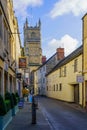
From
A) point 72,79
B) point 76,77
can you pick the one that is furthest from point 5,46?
point 72,79

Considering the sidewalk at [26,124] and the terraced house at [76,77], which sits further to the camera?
the terraced house at [76,77]

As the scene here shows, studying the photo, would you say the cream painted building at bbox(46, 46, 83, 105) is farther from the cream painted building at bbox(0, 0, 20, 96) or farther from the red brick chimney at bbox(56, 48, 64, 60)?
the red brick chimney at bbox(56, 48, 64, 60)

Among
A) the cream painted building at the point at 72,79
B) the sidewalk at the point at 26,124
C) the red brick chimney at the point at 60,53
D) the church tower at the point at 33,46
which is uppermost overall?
the church tower at the point at 33,46

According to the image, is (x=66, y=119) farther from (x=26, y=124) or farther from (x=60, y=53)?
(x=60, y=53)

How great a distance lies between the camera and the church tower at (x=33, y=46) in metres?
131

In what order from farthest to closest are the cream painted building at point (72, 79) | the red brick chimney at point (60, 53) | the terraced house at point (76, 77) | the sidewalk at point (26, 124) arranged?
the red brick chimney at point (60, 53)
the cream painted building at point (72, 79)
the terraced house at point (76, 77)
the sidewalk at point (26, 124)

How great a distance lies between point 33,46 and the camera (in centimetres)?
13425

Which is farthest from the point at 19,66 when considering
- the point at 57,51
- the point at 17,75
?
the point at 57,51

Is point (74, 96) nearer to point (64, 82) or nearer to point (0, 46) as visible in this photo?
point (64, 82)

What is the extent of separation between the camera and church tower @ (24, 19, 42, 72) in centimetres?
13075

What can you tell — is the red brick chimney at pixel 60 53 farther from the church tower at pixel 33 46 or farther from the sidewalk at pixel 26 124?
the sidewalk at pixel 26 124

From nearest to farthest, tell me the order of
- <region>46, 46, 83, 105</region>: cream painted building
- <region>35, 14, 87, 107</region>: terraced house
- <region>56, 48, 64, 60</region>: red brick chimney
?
<region>35, 14, 87, 107</region>: terraced house < <region>46, 46, 83, 105</region>: cream painted building < <region>56, 48, 64, 60</region>: red brick chimney

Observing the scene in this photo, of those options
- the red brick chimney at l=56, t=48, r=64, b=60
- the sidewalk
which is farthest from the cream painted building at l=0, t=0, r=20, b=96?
the red brick chimney at l=56, t=48, r=64, b=60

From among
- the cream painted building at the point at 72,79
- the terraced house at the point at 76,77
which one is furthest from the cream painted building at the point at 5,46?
the cream painted building at the point at 72,79
